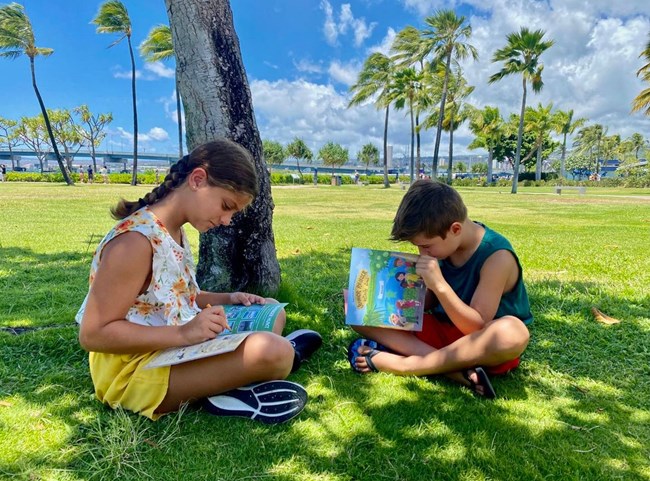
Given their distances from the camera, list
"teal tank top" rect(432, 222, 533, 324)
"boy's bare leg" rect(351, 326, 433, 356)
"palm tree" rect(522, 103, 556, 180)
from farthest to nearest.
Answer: "palm tree" rect(522, 103, 556, 180) < "boy's bare leg" rect(351, 326, 433, 356) < "teal tank top" rect(432, 222, 533, 324)

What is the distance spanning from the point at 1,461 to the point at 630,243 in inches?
287

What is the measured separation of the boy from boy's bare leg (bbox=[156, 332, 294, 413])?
666 millimetres

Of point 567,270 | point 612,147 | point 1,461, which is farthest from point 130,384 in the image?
point 612,147

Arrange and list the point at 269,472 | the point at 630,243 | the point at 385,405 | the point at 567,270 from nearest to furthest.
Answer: the point at 269,472 → the point at 385,405 → the point at 567,270 → the point at 630,243

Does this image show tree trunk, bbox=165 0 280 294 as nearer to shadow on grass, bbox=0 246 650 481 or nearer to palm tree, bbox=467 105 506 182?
shadow on grass, bbox=0 246 650 481

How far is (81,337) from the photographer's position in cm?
158

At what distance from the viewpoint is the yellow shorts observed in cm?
168

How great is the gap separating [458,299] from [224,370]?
3.58ft

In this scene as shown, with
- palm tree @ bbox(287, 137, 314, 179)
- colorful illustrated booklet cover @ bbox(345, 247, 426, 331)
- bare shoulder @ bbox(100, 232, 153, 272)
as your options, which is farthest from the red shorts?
palm tree @ bbox(287, 137, 314, 179)

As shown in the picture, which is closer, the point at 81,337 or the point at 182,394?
the point at 81,337

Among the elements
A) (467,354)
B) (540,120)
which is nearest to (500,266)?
(467,354)

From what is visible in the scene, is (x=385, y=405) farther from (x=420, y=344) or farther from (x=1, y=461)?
(x=1, y=461)

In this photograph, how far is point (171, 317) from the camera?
1.76 m

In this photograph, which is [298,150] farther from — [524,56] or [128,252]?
[128,252]
